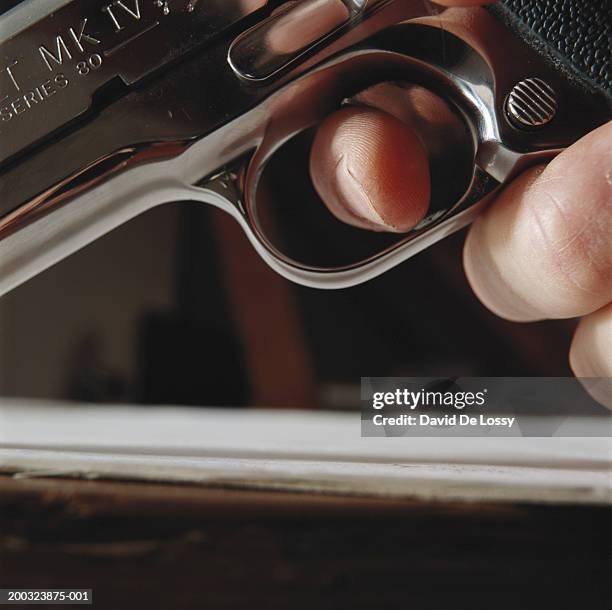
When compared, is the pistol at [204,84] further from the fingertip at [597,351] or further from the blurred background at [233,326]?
the blurred background at [233,326]

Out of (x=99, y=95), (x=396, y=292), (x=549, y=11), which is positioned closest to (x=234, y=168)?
(x=99, y=95)

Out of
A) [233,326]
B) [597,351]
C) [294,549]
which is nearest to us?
[294,549]

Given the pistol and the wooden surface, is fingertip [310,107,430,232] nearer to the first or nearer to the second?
the pistol

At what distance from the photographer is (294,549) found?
11.6 inches

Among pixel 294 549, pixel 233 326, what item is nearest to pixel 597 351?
pixel 294 549

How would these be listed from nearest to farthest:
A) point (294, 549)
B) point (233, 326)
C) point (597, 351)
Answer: point (294, 549) < point (597, 351) < point (233, 326)

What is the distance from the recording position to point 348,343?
0.74 meters

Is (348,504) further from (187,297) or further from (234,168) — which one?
(187,297)

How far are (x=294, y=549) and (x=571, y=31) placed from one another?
295mm

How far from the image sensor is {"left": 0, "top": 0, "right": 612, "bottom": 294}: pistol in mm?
317

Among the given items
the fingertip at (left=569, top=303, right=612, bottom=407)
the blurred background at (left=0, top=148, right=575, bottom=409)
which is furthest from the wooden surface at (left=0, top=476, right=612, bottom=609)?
the blurred background at (left=0, top=148, right=575, bottom=409)

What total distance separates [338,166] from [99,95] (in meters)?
0.18

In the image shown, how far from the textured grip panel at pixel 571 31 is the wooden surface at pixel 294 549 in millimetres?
224

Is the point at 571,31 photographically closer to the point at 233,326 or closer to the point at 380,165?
the point at 380,165
